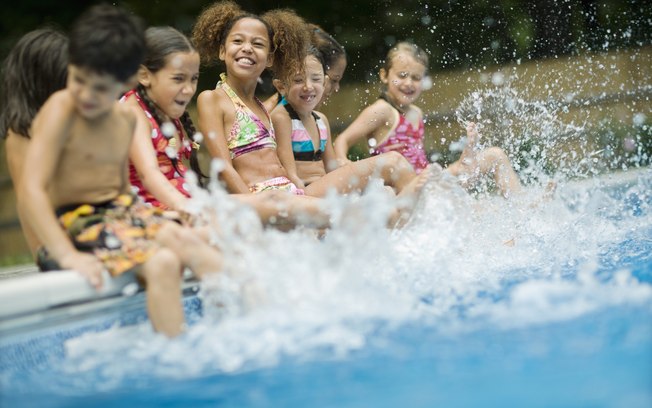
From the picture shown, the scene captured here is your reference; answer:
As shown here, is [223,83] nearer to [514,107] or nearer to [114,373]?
[114,373]

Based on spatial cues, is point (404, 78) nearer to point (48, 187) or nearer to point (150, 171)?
point (150, 171)

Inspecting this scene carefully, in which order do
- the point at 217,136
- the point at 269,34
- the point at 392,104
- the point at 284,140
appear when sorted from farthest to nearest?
the point at 392,104
the point at 284,140
the point at 269,34
the point at 217,136

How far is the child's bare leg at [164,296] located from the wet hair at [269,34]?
2023 mm

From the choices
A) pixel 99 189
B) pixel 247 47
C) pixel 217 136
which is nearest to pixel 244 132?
pixel 217 136

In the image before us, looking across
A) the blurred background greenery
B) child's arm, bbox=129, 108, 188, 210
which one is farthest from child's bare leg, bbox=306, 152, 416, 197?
the blurred background greenery

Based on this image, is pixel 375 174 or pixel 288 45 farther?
pixel 288 45

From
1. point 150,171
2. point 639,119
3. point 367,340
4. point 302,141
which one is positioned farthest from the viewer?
point 639,119

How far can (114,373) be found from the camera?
110 inches

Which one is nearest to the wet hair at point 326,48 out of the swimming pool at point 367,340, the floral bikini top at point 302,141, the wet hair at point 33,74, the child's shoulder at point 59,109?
the floral bikini top at point 302,141

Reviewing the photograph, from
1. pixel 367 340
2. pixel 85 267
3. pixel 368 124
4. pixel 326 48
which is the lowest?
pixel 367 340

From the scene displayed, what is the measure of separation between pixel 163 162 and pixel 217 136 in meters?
0.46

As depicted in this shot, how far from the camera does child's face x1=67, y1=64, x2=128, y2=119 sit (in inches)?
123

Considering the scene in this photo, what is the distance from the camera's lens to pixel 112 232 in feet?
10.8

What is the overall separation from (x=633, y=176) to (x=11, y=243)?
505 cm
